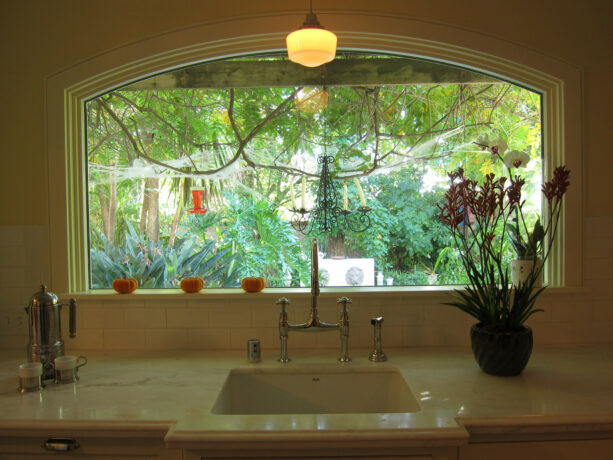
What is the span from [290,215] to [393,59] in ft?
3.24

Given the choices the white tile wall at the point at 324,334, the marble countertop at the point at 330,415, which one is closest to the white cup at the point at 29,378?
the marble countertop at the point at 330,415

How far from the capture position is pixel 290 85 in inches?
92.6

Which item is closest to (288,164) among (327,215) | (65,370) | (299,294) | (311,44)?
(327,215)

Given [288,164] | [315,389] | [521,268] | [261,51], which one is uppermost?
[261,51]

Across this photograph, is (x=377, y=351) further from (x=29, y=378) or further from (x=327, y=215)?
(x=29, y=378)

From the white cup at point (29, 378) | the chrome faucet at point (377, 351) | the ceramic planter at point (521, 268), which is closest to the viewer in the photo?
the white cup at point (29, 378)

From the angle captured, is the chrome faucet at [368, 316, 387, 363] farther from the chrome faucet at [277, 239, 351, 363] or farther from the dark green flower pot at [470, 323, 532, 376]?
the dark green flower pot at [470, 323, 532, 376]

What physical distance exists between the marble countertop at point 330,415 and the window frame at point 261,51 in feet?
1.55

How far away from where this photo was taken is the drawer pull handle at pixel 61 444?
1.39 metres

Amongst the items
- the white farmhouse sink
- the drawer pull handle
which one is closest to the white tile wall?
the white farmhouse sink

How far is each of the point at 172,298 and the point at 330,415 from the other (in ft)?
3.51

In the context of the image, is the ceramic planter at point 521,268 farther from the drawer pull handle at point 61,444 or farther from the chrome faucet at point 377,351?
the drawer pull handle at point 61,444

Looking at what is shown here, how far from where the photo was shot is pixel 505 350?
5.55 feet

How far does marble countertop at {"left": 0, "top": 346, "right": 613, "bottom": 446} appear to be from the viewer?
1298 mm
